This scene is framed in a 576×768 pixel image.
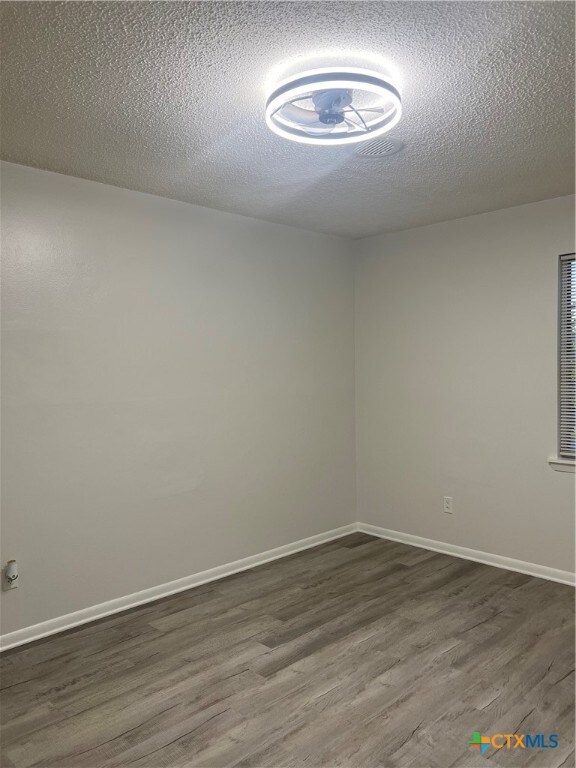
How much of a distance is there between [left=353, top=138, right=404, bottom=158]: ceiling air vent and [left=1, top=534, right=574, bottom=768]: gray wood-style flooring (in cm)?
243

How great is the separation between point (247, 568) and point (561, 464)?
7.15ft

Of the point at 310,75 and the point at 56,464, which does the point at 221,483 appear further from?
the point at 310,75

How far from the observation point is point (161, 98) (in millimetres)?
2326

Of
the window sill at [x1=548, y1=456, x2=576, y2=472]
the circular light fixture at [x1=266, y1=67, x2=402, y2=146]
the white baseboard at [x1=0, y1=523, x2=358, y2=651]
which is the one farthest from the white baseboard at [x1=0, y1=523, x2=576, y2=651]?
the circular light fixture at [x1=266, y1=67, x2=402, y2=146]

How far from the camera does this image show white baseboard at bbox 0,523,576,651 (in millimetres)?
3198

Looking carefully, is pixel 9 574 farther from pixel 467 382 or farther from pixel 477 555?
pixel 467 382

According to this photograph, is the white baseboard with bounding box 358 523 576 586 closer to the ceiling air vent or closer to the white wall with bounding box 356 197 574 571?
the white wall with bounding box 356 197 574 571

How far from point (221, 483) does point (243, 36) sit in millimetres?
2809

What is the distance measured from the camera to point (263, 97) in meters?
2.31

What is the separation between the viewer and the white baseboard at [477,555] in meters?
3.87

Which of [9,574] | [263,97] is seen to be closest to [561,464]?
[263,97]

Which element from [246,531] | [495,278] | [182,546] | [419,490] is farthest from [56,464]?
[495,278]

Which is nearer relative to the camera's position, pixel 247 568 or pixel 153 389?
pixel 153 389

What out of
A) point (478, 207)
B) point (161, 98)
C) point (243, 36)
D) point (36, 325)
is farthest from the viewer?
point (478, 207)
